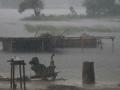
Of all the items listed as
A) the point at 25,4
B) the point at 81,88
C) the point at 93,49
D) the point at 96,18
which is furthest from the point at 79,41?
the point at 81,88

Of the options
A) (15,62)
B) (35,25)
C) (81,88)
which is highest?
(35,25)

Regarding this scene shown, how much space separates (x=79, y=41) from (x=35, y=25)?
3645 mm

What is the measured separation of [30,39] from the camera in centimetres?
1291

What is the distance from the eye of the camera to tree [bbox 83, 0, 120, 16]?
54.9 feet

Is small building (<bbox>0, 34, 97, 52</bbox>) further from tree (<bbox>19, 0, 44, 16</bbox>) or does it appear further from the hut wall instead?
tree (<bbox>19, 0, 44, 16</bbox>)

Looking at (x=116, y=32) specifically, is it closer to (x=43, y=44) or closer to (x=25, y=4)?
(x=25, y=4)

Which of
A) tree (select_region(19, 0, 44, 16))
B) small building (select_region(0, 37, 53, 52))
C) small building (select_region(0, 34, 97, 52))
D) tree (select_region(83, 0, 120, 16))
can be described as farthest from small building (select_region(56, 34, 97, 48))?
tree (select_region(19, 0, 44, 16))

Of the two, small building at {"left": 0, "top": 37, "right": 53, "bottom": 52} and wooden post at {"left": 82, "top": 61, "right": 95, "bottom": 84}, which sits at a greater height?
small building at {"left": 0, "top": 37, "right": 53, "bottom": 52}

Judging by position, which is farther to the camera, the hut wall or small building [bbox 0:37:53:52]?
the hut wall

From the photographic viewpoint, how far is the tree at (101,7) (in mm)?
16719

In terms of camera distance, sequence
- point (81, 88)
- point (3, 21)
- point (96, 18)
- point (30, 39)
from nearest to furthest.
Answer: point (81, 88), point (30, 39), point (96, 18), point (3, 21)

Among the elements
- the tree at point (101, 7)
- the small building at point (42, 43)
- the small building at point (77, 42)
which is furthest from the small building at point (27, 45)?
the tree at point (101, 7)

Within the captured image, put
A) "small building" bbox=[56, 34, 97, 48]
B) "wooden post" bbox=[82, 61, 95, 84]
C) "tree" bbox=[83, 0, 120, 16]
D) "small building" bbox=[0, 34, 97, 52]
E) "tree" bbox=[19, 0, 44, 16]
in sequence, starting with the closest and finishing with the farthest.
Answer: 1. "wooden post" bbox=[82, 61, 95, 84]
2. "small building" bbox=[0, 34, 97, 52]
3. "small building" bbox=[56, 34, 97, 48]
4. "tree" bbox=[19, 0, 44, 16]
5. "tree" bbox=[83, 0, 120, 16]

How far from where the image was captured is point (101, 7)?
55.1 feet
